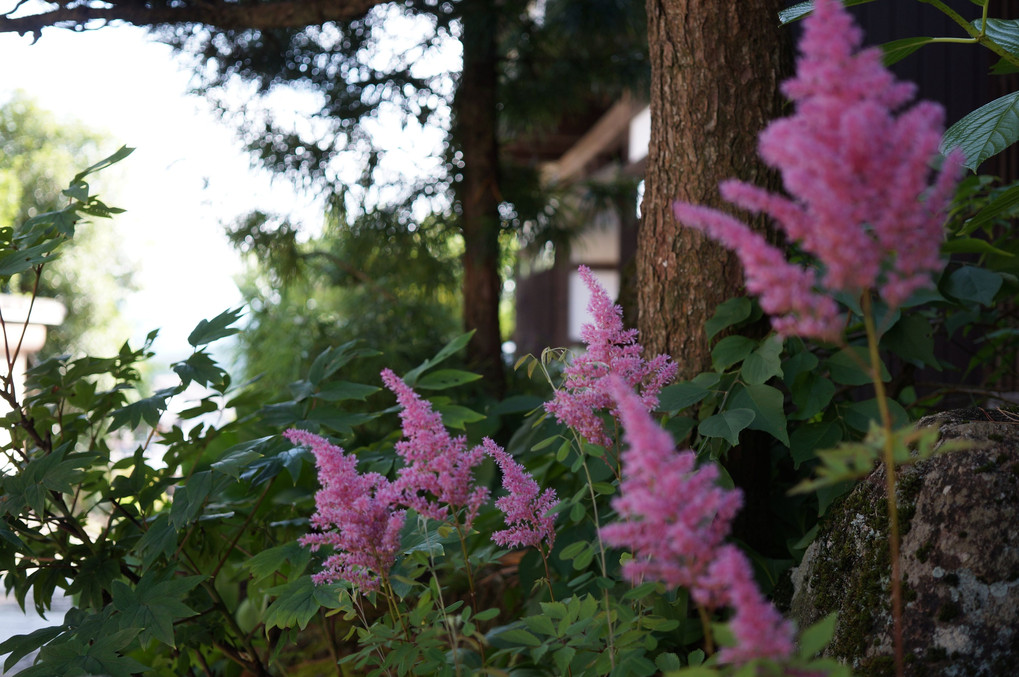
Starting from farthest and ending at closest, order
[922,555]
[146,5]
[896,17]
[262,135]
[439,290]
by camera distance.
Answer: [439,290]
[262,135]
[896,17]
[146,5]
[922,555]

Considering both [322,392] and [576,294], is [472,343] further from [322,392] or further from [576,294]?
[576,294]

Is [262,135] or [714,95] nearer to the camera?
[714,95]

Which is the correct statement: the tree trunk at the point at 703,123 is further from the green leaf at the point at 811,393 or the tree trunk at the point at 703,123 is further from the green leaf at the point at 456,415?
the green leaf at the point at 456,415

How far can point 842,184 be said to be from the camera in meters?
0.55

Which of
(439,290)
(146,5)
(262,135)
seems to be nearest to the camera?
(146,5)

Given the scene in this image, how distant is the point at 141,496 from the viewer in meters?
1.52

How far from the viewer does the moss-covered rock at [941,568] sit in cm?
97

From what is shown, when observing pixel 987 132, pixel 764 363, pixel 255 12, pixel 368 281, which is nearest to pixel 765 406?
pixel 764 363

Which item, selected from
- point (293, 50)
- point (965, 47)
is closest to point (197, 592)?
point (293, 50)

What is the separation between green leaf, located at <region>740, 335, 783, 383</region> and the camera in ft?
4.31

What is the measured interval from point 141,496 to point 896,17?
242 cm

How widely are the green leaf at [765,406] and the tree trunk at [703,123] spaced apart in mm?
227

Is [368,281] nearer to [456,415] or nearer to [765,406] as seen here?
[456,415]

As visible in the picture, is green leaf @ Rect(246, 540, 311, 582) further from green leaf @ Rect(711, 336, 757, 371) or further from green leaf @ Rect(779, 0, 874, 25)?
green leaf @ Rect(779, 0, 874, 25)
